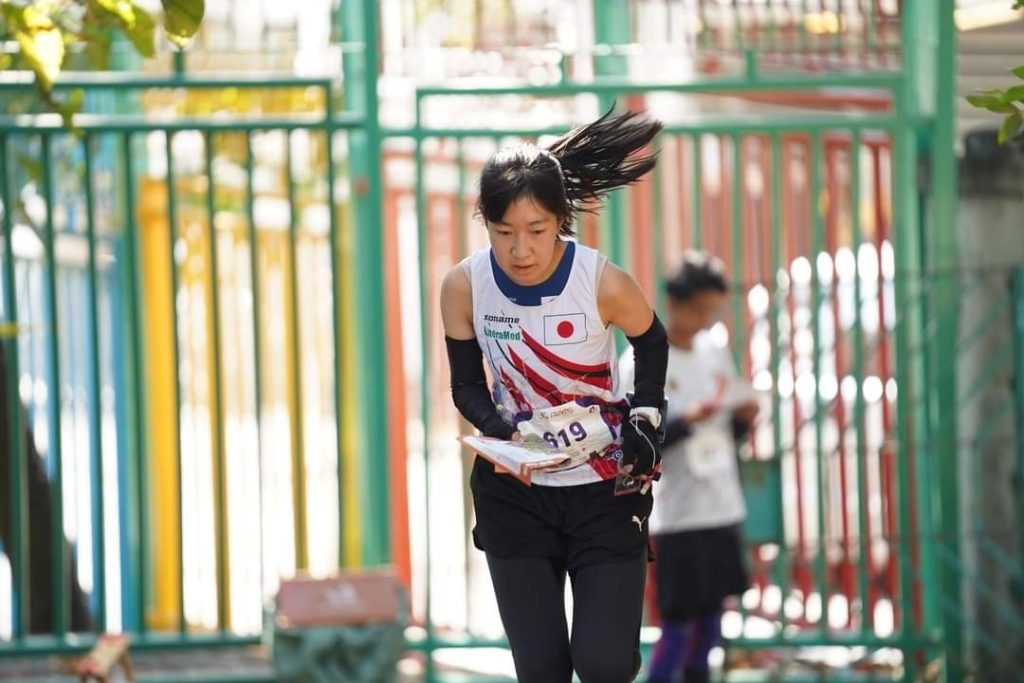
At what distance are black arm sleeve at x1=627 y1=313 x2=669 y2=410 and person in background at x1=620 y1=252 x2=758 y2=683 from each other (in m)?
2.09

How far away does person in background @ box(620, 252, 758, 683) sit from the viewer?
272 inches

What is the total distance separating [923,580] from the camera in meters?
7.78

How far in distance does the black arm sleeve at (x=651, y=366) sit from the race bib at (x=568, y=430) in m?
0.13

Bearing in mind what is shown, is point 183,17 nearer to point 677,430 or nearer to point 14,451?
point 677,430

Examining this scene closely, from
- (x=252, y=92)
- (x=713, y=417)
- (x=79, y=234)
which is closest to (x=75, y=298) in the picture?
(x=79, y=234)

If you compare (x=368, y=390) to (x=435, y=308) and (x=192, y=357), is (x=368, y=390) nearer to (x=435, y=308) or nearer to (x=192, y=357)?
(x=435, y=308)

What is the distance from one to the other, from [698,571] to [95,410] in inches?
106

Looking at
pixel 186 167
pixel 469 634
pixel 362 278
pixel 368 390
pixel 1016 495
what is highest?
pixel 186 167

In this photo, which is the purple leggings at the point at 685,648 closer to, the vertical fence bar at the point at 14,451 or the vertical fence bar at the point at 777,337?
the vertical fence bar at the point at 777,337

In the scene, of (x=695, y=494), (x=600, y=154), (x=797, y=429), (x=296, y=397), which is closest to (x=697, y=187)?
(x=797, y=429)

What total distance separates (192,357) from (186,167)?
1335 millimetres

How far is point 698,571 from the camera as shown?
22.7 feet

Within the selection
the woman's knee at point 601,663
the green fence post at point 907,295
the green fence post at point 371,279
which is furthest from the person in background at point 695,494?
the woman's knee at point 601,663

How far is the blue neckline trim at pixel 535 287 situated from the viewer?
15.4 ft
